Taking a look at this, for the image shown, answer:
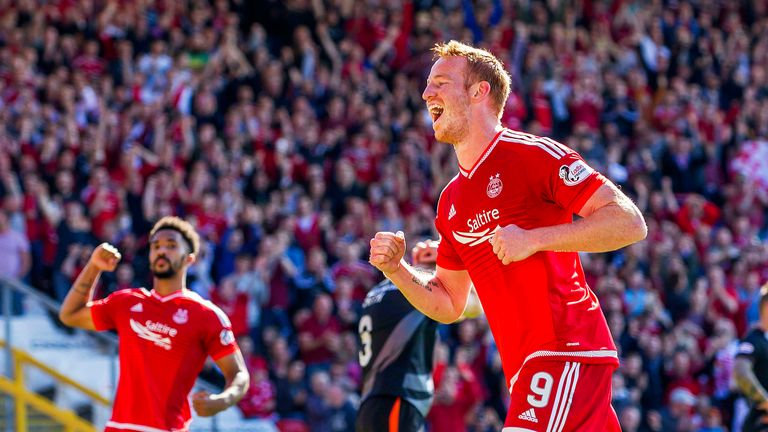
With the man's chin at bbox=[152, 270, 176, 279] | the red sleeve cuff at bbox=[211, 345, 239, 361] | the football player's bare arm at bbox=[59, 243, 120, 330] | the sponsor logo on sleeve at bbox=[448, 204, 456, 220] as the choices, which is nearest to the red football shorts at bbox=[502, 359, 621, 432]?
the sponsor logo on sleeve at bbox=[448, 204, 456, 220]

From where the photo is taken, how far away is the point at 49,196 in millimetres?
14617

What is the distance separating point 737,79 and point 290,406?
1248 cm

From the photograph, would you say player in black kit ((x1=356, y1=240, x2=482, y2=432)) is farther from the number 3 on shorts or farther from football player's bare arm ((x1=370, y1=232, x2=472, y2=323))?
the number 3 on shorts

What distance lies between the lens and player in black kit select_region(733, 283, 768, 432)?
9.14 m

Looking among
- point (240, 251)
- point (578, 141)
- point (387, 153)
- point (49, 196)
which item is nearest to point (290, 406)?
point (240, 251)

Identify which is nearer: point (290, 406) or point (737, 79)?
point (290, 406)

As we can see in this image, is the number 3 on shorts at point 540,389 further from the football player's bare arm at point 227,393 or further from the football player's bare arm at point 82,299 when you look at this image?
the football player's bare arm at point 82,299

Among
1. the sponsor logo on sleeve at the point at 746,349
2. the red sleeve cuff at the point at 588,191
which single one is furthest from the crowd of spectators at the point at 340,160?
the red sleeve cuff at the point at 588,191

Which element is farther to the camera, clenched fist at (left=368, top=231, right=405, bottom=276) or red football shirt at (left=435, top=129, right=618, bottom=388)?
clenched fist at (left=368, top=231, right=405, bottom=276)

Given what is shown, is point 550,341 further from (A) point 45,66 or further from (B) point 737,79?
(B) point 737,79

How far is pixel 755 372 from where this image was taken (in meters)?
9.39

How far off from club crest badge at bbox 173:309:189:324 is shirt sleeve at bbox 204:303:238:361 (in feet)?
0.49

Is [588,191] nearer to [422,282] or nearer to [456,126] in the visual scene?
[456,126]

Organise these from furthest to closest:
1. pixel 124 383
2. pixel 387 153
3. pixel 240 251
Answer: pixel 387 153, pixel 240 251, pixel 124 383
